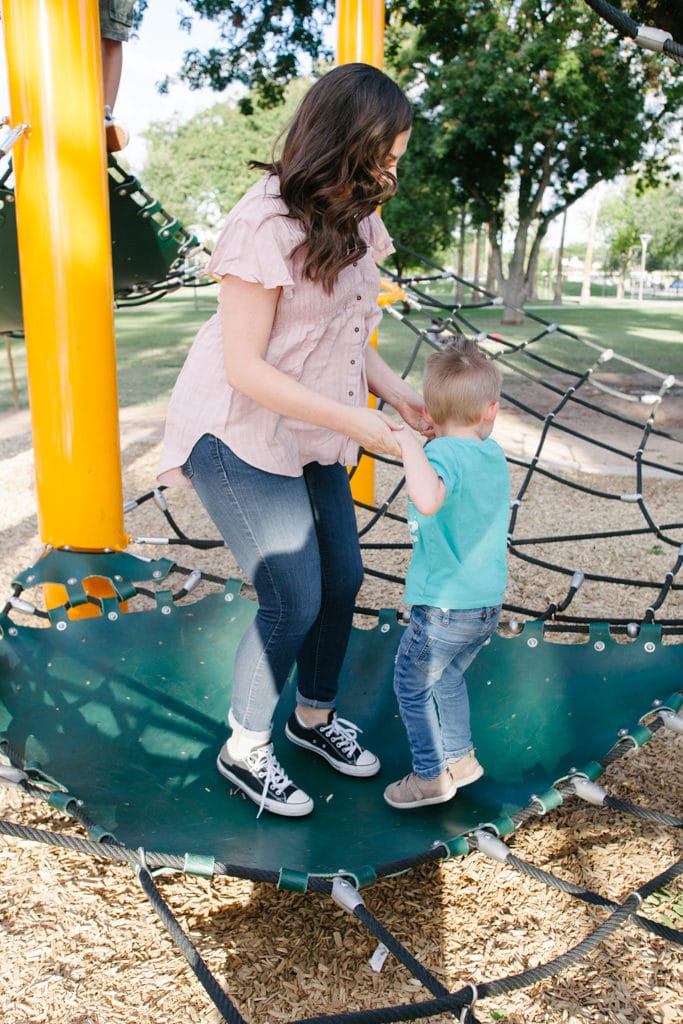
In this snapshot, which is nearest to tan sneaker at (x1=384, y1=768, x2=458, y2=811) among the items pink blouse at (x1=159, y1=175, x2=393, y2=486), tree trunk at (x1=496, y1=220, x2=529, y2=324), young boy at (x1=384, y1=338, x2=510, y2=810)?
young boy at (x1=384, y1=338, x2=510, y2=810)

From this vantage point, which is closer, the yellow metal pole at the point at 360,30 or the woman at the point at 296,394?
the woman at the point at 296,394

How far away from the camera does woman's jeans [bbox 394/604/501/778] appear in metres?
1.80

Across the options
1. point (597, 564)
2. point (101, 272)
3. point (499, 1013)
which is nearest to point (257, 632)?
point (499, 1013)

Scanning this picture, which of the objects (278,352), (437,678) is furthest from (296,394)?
(437,678)

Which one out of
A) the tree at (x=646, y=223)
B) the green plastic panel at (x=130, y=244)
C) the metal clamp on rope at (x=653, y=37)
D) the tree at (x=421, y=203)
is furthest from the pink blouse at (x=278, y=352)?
the tree at (x=646, y=223)

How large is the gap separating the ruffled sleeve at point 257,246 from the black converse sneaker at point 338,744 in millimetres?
1007

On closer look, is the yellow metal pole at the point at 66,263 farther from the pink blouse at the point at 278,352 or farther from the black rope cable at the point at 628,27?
the black rope cable at the point at 628,27

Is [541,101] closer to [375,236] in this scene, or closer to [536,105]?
[536,105]

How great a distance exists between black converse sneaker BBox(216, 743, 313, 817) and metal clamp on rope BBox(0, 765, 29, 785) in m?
0.42

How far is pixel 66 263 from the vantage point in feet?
7.89

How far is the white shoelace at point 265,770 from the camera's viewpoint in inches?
73.6

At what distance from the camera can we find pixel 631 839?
83.7 inches

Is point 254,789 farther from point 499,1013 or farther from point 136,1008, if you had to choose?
point 499,1013

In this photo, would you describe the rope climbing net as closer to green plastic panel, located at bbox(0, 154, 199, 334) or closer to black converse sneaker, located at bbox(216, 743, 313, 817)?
black converse sneaker, located at bbox(216, 743, 313, 817)
